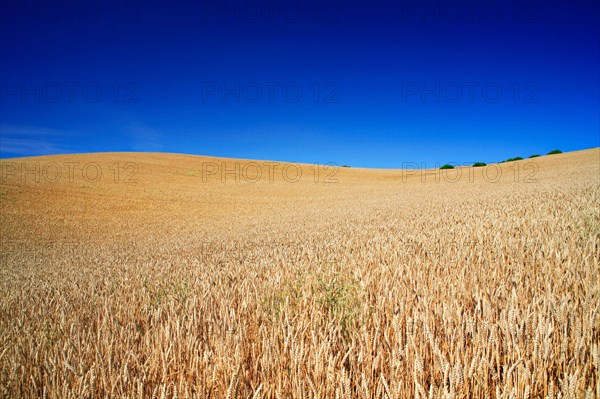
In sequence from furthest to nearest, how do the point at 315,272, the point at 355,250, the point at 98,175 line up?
the point at 98,175 < the point at 355,250 < the point at 315,272

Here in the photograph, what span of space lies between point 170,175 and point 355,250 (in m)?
41.9

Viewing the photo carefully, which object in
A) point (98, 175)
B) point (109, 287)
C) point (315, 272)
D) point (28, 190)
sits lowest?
point (109, 287)

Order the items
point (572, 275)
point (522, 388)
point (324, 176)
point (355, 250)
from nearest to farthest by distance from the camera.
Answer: point (522, 388)
point (572, 275)
point (355, 250)
point (324, 176)

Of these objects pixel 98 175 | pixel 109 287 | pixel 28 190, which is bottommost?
pixel 109 287

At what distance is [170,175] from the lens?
4241cm

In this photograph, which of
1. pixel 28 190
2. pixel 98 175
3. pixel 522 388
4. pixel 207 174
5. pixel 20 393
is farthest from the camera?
pixel 207 174

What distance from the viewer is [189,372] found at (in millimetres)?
1636

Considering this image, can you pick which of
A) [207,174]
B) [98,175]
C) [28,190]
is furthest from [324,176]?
[28,190]

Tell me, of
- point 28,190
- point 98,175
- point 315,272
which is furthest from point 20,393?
point 98,175

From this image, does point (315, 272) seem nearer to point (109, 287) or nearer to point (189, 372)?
point (189, 372)

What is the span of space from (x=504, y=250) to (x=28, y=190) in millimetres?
32009

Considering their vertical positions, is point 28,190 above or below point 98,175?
below

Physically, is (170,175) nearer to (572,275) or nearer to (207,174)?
(207,174)

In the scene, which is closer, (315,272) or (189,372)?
(189,372)
